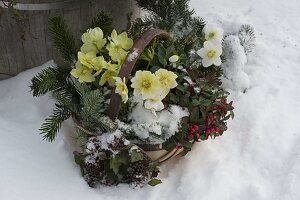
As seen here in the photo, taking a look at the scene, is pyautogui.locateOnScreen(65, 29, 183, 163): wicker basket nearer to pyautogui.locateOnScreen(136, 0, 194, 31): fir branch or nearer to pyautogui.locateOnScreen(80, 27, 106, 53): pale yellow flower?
pyautogui.locateOnScreen(80, 27, 106, 53): pale yellow flower

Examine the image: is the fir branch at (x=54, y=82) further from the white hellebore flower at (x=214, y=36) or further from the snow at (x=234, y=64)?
the snow at (x=234, y=64)

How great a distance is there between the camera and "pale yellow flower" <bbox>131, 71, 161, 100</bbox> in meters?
1.68

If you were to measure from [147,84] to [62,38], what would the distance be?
1.52 feet

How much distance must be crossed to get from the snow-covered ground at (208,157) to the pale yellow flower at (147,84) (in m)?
0.40

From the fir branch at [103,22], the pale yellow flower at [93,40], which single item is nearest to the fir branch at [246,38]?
the fir branch at [103,22]

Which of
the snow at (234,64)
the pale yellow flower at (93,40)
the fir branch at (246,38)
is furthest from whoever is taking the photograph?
the fir branch at (246,38)

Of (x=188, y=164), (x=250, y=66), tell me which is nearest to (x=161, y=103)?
(x=188, y=164)

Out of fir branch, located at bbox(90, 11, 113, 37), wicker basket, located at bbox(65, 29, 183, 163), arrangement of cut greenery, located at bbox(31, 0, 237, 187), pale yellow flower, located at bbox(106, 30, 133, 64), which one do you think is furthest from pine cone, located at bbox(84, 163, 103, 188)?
fir branch, located at bbox(90, 11, 113, 37)

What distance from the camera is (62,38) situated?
6.32ft

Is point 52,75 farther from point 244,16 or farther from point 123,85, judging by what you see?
point 244,16

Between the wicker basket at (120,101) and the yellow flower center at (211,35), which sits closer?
the wicker basket at (120,101)

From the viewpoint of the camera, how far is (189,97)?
1863 millimetres

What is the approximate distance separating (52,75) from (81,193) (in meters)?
0.48

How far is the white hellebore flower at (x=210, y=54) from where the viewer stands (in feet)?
6.22
